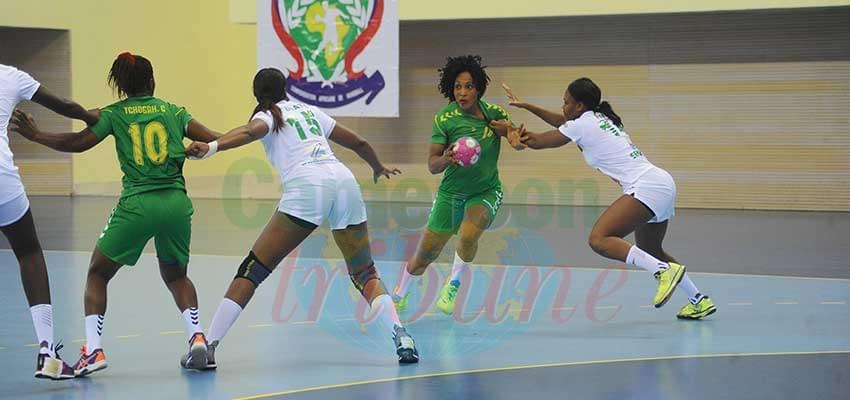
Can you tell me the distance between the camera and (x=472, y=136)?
30.1 feet

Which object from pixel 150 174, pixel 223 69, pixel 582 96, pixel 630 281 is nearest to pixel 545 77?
pixel 223 69

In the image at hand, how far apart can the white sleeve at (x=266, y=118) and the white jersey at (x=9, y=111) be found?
3.99 ft

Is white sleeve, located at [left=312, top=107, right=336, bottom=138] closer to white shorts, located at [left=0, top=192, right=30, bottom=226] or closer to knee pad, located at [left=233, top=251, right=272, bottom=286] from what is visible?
knee pad, located at [left=233, top=251, right=272, bottom=286]

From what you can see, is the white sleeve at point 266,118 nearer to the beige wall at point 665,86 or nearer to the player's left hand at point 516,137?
the player's left hand at point 516,137

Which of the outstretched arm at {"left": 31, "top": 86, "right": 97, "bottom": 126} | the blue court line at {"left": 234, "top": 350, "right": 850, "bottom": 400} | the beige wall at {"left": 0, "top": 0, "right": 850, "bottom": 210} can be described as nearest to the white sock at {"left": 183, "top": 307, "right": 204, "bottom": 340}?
the blue court line at {"left": 234, "top": 350, "right": 850, "bottom": 400}

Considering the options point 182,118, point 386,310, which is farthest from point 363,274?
point 182,118

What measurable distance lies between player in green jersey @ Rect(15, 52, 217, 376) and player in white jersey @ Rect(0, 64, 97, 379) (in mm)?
142

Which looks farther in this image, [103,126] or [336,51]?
[336,51]

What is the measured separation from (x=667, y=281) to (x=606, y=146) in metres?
1.05

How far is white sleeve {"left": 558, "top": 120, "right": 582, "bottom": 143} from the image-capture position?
889 centimetres

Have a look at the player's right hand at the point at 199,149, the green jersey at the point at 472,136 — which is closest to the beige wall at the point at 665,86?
the green jersey at the point at 472,136

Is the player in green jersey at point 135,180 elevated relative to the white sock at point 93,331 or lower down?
elevated

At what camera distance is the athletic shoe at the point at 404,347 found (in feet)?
23.9

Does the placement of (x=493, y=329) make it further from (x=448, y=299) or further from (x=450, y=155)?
(x=450, y=155)
